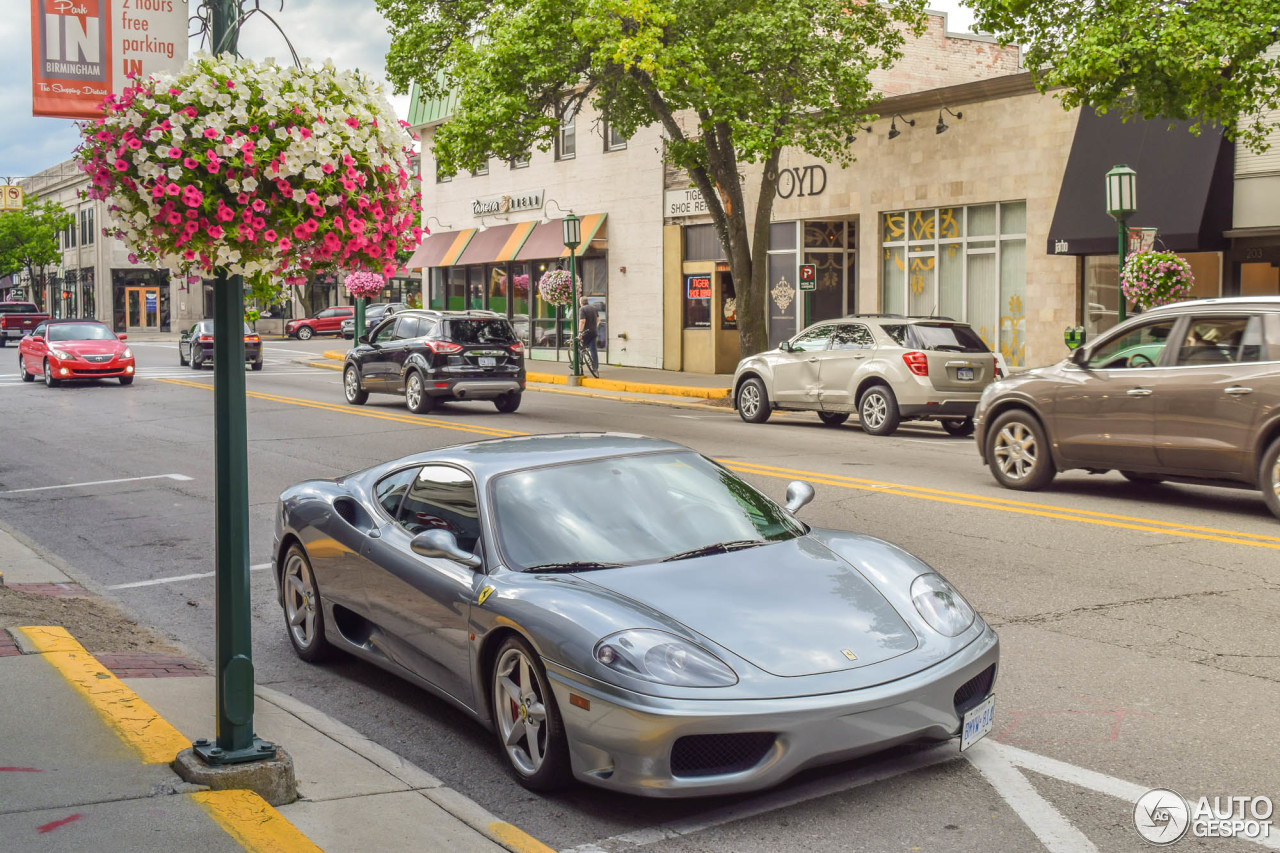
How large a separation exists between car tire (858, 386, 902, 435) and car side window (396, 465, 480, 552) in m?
13.0

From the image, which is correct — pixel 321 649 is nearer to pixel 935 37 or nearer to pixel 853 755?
pixel 853 755

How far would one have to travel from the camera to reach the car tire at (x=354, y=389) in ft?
78.7

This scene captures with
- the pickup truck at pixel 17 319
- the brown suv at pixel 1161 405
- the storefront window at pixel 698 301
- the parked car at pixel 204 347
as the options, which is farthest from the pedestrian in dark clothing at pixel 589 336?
the pickup truck at pixel 17 319

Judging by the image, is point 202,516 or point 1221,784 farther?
point 202,516

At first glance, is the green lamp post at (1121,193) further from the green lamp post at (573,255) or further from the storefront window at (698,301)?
the storefront window at (698,301)

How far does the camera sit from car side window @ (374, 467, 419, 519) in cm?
628

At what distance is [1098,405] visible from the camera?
453 inches

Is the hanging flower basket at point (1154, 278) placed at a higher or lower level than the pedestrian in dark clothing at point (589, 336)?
higher

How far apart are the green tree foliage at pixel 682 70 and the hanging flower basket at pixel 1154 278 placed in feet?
20.7

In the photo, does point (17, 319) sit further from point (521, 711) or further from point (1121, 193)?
point (521, 711)

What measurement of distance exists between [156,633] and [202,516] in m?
4.49

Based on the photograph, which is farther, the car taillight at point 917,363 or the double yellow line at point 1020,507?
the car taillight at point 917,363

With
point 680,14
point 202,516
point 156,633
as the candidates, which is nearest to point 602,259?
point 680,14

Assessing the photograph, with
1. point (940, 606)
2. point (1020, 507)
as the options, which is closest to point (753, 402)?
point (1020, 507)
